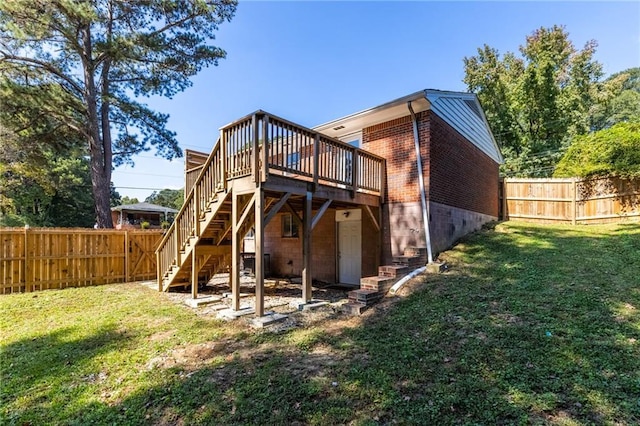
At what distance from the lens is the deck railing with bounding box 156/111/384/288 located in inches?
231

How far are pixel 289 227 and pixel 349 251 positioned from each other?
2.95 m

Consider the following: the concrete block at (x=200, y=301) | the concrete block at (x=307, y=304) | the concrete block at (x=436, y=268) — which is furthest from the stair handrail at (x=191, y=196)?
the concrete block at (x=436, y=268)

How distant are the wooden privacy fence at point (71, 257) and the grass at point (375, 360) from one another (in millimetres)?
2677

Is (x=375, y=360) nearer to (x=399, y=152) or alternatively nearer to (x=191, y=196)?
(x=191, y=196)

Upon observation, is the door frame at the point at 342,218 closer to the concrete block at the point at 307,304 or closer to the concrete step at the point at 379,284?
the concrete step at the point at 379,284

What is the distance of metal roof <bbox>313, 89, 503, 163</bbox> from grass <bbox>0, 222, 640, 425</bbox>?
4513 mm

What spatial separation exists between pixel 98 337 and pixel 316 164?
5.12m

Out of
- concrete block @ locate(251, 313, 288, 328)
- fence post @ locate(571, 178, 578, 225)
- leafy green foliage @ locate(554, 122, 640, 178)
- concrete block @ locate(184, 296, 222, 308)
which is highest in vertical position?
leafy green foliage @ locate(554, 122, 640, 178)

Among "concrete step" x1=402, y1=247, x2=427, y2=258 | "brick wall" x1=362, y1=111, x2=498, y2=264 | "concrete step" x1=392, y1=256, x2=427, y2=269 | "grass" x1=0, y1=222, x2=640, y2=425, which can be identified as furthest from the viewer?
"brick wall" x1=362, y1=111, x2=498, y2=264

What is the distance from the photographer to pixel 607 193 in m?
11.8

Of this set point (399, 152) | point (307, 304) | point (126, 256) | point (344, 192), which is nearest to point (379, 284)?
point (307, 304)

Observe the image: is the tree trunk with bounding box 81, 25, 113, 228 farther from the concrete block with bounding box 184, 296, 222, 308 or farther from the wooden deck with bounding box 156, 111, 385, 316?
the concrete block with bounding box 184, 296, 222, 308

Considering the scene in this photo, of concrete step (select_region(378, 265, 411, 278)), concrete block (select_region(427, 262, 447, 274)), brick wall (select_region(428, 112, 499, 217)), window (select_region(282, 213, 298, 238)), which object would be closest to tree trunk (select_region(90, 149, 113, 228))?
window (select_region(282, 213, 298, 238))

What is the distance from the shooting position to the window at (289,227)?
1173 cm
